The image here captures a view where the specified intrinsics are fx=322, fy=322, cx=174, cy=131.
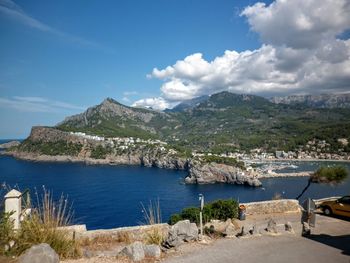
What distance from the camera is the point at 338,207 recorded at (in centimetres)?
1195

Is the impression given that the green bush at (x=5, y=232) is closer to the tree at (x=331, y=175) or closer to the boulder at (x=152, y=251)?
the boulder at (x=152, y=251)

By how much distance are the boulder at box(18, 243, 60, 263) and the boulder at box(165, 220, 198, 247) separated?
2680 millimetres

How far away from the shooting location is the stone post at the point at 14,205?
6984mm

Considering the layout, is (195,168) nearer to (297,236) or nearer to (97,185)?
(97,185)

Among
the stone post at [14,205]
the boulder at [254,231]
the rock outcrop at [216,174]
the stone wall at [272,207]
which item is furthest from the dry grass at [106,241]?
the rock outcrop at [216,174]

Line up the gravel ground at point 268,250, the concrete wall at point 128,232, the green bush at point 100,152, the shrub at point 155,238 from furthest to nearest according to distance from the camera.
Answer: the green bush at point 100,152 < the concrete wall at point 128,232 < the shrub at point 155,238 < the gravel ground at point 268,250

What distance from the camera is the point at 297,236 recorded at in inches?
332


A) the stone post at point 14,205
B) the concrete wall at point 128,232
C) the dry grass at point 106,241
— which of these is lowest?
the dry grass at point 106,241

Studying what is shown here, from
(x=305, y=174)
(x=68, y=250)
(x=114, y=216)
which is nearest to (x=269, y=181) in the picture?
(x=305, y=174)

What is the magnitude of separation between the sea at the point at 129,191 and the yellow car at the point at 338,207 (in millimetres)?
34263

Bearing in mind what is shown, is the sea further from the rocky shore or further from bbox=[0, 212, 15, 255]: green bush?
bbox=[0, 212, 15, 255]: green bush

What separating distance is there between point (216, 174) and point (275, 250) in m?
80.6

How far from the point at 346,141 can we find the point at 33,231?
159 metres

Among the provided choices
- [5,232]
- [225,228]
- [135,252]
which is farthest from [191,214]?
[5,232]
